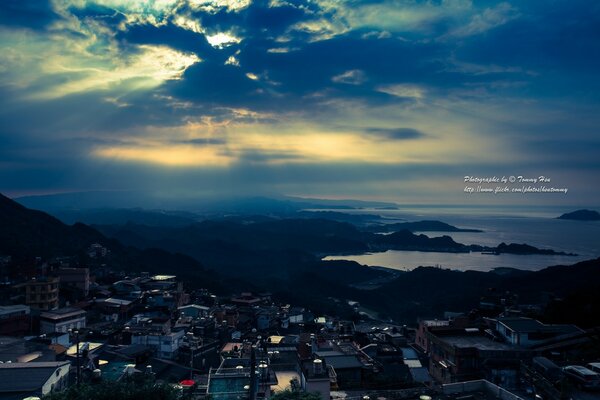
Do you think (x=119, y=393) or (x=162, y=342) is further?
(x=162, y=342)

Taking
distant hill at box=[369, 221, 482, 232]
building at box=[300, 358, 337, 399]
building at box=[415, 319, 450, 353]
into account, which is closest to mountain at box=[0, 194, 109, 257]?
building at box=[415, 319, 450, 353]

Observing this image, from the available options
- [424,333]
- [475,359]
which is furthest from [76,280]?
[475,359]

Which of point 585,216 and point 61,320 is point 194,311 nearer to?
point 61,320

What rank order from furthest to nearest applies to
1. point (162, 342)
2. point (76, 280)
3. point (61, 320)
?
point (76, 280), point (61, 320), point (162, 342)

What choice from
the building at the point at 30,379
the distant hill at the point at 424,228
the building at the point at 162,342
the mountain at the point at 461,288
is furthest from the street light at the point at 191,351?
the distant hill at the point at 424,228

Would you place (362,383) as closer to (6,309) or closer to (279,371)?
(279,371)

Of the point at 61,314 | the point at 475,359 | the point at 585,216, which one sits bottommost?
the point at 61,314

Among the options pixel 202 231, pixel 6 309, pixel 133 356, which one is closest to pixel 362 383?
pixel 133 356
